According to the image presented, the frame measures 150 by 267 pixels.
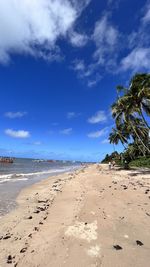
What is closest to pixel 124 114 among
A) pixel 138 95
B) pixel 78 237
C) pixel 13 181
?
pixel 138 95

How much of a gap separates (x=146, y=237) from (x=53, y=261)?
2.68 meters

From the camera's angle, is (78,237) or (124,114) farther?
(124,114)

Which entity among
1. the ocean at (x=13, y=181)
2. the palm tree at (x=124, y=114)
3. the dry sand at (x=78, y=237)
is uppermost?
the palm tree at (x=124, y=114)

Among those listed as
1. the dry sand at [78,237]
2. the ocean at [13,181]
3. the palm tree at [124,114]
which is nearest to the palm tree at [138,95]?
the palm tree at [124,114]

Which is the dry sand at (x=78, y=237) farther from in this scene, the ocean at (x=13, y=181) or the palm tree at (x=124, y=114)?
the palm tree at (x=124, y=114)

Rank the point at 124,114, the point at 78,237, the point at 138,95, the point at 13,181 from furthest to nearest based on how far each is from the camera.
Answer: the point at 124,114 < the point at 138,95 < the point at 13,181 < the point at 78,237

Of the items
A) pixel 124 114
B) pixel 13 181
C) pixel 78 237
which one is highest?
pixel 124 114

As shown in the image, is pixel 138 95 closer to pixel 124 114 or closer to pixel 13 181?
pixel 124 114

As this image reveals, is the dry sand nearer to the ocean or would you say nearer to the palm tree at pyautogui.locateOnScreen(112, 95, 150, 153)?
the ocean

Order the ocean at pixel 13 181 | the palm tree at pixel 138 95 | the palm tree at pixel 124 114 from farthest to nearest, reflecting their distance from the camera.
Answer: the palm tree at pixel 124 114 → the palm tree at pixel 138 95 → the ocean at pixel 13 181

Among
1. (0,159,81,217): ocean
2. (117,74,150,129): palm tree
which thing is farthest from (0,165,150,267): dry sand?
(117,74,150,129): palm tree

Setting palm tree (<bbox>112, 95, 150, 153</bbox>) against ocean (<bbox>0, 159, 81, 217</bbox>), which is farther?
palm tree (<bbox>112, 95, 150, 153</bbox>)

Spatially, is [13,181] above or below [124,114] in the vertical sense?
below

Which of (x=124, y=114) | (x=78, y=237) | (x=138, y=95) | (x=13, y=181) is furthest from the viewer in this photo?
(x=124, y=114)
